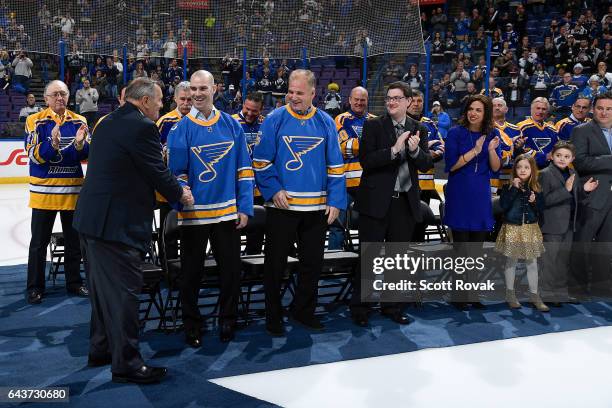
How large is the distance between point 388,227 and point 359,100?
1449 mm

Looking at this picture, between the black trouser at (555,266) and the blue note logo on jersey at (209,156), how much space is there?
2.52 m

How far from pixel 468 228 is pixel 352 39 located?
8629 millimetres

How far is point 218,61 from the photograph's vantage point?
12688mm

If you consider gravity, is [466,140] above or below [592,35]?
below

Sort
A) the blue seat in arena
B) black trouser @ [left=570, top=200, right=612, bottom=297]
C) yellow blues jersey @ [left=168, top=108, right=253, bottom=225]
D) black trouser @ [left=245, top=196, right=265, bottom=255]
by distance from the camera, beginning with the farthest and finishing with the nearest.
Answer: the blue seat in arena, black trouser @ [left=245, top=196, right=265, bottom=255], black trouser @ [left=570, top=200, right=612, bottom=297], yellow blues jersey @ [left=168, top=108, right=253, bottom=225]

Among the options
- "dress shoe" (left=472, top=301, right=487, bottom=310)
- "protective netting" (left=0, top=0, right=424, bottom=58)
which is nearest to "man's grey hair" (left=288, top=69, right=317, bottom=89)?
"dress shoe" (left=472, top=301, right=487, bottom=310)

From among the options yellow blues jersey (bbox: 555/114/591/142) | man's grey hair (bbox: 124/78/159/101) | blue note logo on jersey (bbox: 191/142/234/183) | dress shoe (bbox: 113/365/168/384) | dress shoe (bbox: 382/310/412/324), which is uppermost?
man's grey hair (bbox: 124/78/159/101)

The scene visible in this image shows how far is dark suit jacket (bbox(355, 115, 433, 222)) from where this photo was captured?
4.07m

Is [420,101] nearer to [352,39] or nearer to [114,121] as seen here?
[114,121]

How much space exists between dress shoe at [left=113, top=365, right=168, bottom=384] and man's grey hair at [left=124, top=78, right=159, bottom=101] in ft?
4.11

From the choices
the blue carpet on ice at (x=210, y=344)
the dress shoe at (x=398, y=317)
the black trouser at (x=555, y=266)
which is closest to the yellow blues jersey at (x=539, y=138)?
the black trouser at (x=555, y=266)

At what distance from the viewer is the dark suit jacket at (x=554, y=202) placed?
4.75 m

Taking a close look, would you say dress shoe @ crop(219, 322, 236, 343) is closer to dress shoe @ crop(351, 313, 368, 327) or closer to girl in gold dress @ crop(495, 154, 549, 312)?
dress shoe @ crop(351, 313, 368, 327)

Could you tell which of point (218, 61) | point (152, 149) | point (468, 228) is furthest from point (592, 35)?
point (152, 149)
